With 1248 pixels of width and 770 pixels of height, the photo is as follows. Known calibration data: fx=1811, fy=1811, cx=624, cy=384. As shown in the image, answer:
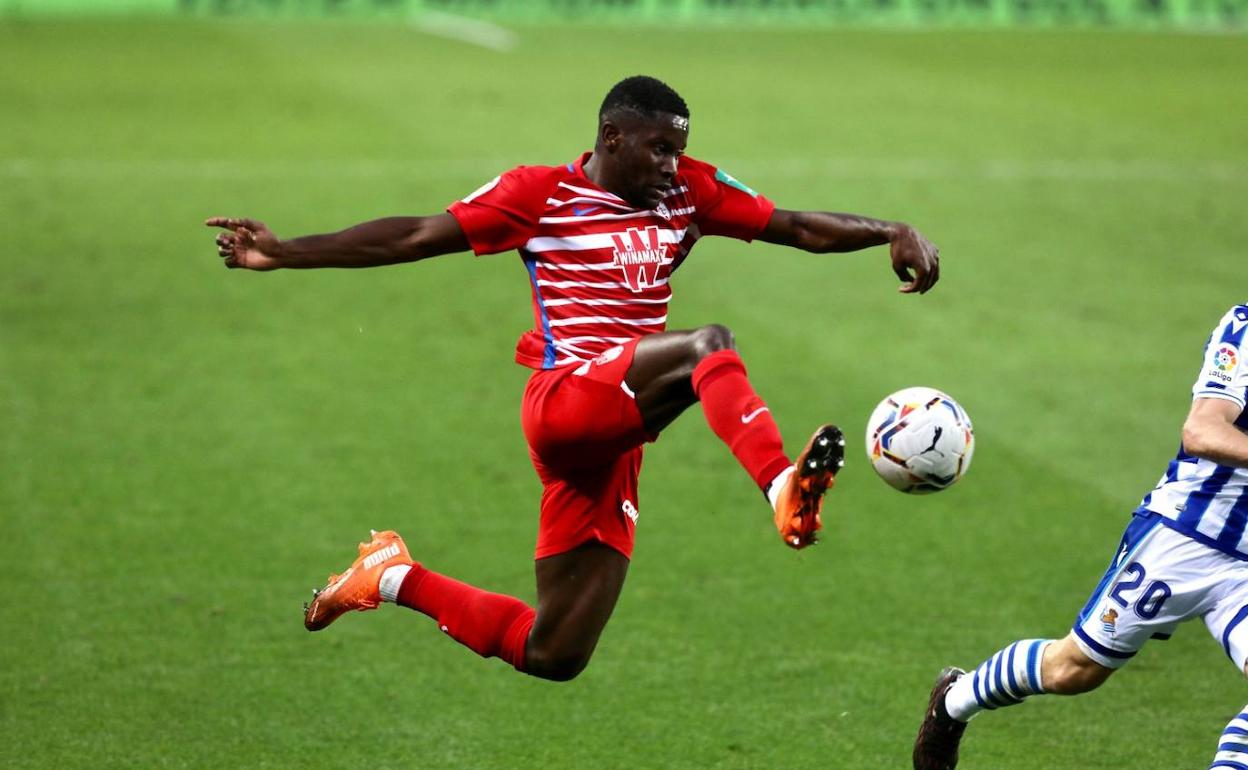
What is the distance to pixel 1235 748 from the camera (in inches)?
214

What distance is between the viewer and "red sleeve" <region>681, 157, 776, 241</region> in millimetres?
6215

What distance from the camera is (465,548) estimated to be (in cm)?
905

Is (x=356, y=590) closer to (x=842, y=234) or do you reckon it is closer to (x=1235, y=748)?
(x=842, y=234)

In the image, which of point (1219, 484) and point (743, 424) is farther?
point (1219, 484)

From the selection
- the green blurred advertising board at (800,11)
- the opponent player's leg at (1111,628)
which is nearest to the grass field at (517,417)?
the opponent player's leg at (1111,628)

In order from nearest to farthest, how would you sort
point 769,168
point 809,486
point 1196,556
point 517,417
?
point 809,486 → point 1196,556 → point 517,417 → point 769,168

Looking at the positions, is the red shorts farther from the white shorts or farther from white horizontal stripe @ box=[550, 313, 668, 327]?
the white shorts

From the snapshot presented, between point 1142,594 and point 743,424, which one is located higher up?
point 743,424

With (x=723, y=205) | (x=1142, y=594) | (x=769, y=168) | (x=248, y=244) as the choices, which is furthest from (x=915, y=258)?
(x=769, y=168)

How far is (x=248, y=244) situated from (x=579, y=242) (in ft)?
3.55

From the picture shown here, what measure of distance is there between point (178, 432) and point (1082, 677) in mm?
6633

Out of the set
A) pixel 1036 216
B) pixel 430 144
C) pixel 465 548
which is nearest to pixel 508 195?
pixel 465 548

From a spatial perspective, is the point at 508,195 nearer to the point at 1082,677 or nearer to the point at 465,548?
the point at 1082,677

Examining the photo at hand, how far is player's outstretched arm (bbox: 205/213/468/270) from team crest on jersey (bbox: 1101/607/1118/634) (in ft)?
7.65
